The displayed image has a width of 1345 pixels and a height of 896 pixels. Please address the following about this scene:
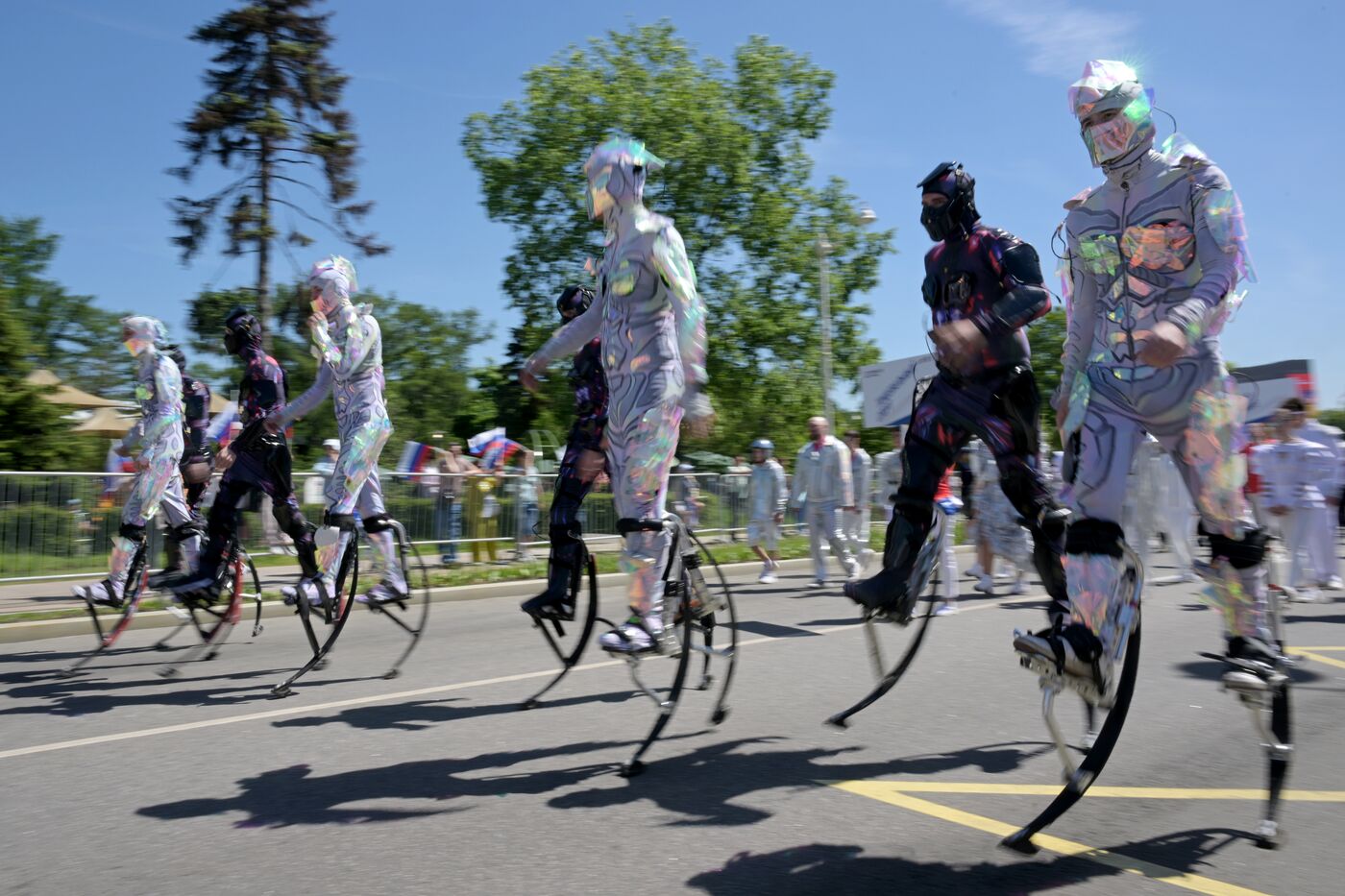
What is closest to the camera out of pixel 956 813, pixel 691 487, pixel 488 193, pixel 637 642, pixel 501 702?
pixel 956 813

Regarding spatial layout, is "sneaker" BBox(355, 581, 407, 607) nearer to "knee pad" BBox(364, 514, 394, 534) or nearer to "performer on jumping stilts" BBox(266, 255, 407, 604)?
"performer on jumping stilts" BBox(266, 255, 407, 604)

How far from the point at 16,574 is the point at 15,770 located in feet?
25.7

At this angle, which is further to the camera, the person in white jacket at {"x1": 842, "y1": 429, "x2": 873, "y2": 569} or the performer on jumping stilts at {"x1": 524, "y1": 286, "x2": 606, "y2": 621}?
the person in white jacket at {"x1": 842, "y1": 429, "x2": 873, "y2": 569}

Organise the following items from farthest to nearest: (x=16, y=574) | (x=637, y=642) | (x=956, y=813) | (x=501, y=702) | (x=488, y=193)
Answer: (x=488, y=193) → (x=16, y=574) → (x=501, y=702) → (x=637, y=642) → (x=956, y=813)

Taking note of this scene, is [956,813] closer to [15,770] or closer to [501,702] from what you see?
[501,702]

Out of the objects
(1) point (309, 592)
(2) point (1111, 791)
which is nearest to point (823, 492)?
(1) point (309, 592)

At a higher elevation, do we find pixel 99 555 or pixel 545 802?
pixel 99 555

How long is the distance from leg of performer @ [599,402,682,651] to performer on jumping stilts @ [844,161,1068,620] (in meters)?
0.86

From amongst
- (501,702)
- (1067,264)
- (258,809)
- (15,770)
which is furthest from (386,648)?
(1067,264)

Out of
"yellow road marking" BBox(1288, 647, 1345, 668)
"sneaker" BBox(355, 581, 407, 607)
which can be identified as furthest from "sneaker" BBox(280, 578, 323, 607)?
"yellow road marking" BBox(1288, 647, 1345, 668)

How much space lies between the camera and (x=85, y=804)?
4.11 m

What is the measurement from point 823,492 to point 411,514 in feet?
17.6

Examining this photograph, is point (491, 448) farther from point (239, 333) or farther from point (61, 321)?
point (61, 321)

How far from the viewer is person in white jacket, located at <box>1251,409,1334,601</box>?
446 inches
